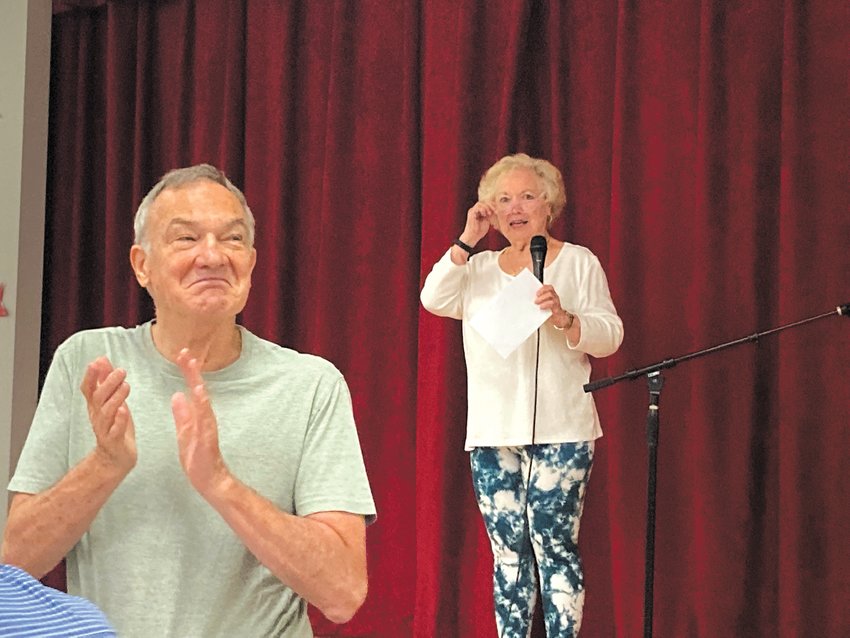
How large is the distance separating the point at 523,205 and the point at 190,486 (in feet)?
6.31

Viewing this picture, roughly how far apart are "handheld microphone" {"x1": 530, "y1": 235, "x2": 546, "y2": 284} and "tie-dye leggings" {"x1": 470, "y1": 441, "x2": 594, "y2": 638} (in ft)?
1.62

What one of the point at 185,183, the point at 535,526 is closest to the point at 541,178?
the point at 535,526

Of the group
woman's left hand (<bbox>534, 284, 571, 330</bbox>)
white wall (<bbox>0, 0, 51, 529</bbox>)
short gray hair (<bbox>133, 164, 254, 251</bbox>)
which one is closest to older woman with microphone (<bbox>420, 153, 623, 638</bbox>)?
woman's left hand (<bbox>534, 284, 571, 330</bbox>)

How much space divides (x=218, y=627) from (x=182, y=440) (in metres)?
0.27

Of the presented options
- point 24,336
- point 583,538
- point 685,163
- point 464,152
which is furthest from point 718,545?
point 24,336

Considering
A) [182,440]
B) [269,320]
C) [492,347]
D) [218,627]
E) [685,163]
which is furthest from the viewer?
[269,320]

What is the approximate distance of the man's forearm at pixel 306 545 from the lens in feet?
3.84

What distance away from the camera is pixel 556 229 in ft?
11.6

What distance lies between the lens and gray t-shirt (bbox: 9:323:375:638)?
1.27 meters

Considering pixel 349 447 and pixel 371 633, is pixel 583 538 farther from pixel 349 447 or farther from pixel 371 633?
pixel 349 447

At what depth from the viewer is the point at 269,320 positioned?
13.3ft

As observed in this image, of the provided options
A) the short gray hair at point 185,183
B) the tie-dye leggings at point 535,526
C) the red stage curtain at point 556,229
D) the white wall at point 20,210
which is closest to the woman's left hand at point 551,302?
the tie-dye leggings at point 535,526

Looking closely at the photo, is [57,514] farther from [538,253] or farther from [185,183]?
[538,253]

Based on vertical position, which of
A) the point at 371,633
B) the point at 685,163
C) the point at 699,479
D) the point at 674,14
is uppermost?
the point at 674,14
